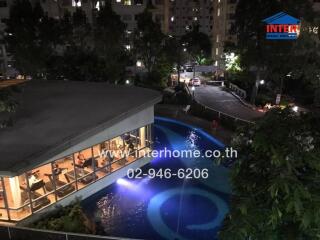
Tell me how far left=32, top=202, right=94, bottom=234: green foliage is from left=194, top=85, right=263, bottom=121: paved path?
19870mm

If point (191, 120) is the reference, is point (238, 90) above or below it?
above

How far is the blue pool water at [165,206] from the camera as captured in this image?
13430mm

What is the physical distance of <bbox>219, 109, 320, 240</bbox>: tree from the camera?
5301 mm

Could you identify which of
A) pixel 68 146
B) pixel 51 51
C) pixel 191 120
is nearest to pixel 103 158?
pixel 68 146

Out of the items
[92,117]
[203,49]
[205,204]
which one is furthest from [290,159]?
[203,49]

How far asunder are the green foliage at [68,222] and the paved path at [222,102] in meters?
19.9

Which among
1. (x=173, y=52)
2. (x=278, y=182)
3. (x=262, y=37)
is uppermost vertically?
(x=262, y=37)

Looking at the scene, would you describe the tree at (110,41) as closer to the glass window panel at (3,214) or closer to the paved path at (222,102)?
the paved path at (222,102)

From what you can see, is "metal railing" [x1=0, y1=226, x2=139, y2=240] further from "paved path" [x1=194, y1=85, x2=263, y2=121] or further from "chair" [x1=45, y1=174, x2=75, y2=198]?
"paved path" [x1=194, y1=85, x2=263, y2=121]

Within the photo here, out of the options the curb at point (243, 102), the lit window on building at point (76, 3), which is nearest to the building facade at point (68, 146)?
the curb at point (243, 102)

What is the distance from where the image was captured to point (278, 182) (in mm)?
5273

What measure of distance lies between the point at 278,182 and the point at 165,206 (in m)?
10.5

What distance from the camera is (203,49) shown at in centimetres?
6644

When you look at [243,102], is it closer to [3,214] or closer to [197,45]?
[197,45]
